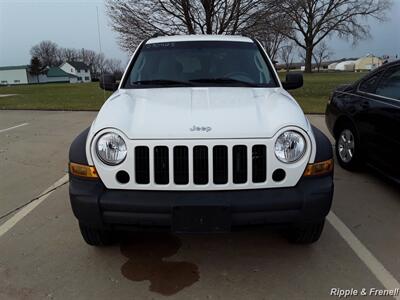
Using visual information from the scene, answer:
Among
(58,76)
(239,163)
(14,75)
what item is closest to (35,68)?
(58,76)

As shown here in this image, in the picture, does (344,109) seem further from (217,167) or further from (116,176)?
(116,176)

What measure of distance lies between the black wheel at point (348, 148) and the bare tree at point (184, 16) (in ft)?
35.1

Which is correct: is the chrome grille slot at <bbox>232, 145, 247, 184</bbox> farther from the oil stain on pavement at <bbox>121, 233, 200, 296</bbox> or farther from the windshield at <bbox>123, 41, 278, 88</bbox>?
the windshield at <bbox>123, 41, 278, 88</bbox>

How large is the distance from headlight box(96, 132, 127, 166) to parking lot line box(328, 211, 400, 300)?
6.71 ft

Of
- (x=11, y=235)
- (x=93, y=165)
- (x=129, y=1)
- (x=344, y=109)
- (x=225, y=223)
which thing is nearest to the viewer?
(x=225, y=223)

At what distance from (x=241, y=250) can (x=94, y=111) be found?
10.6m

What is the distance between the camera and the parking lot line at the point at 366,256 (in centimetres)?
291

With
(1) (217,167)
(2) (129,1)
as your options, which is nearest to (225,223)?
(1) (217,167)

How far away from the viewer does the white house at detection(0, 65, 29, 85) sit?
102 meters

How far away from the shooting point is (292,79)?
4605mm

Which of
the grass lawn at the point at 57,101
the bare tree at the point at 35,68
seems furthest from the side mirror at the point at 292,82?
the bare tree at the point at 35,68

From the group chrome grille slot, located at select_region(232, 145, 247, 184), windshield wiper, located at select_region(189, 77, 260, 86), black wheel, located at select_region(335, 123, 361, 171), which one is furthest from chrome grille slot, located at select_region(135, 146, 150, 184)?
black wheel, located at select_region(335, 123, 361, 171)

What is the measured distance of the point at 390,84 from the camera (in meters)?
4.84

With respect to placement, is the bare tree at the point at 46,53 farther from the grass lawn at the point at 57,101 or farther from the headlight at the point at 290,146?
the headlight at the point at 290,146
